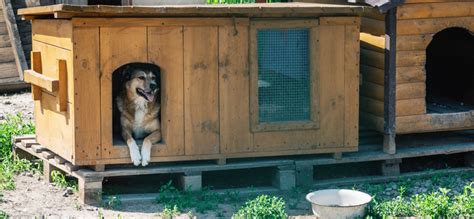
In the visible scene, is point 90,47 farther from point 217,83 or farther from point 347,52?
point 347,52

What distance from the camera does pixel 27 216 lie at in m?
8.27

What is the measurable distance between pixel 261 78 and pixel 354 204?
159 centimetres

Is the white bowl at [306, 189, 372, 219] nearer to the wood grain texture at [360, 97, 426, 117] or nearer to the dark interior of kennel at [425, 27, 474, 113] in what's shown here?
the wood grain texture at [360, 97, 426, 117]

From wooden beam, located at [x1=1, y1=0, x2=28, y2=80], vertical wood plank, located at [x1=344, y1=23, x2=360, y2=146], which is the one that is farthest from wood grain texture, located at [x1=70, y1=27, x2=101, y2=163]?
wooden beam, located at [x1=1, y1=0, x2=28, y2=80]

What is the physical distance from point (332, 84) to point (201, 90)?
129 centimetres

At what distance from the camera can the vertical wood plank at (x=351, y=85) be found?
A: 9293 mm

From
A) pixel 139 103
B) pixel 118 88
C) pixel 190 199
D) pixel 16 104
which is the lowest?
pixel 190 199

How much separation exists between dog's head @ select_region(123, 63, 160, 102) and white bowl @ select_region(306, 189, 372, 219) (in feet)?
6.01

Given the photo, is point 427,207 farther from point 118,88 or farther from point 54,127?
point 54,127

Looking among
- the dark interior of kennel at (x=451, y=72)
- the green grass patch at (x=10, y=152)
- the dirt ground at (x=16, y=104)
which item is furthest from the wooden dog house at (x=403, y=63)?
the dirt ground at (x=16, y=104)

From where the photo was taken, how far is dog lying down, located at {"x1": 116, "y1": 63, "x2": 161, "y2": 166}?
9.05 m

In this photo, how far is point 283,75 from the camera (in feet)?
30.0

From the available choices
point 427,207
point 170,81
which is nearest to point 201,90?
point 170,81

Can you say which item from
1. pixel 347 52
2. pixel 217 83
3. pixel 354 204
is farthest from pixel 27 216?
pixel 347 52
